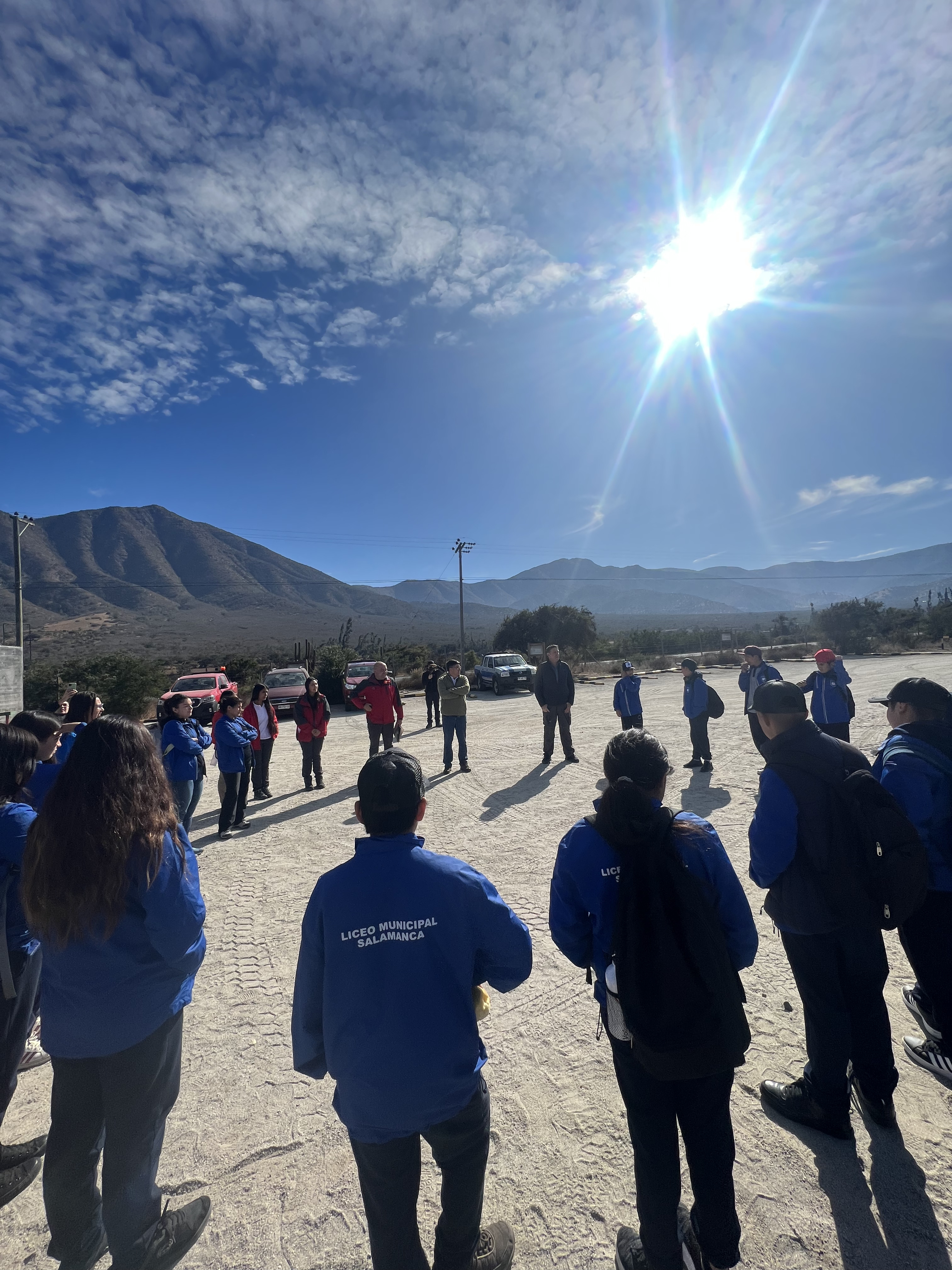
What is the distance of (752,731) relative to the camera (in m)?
7.82

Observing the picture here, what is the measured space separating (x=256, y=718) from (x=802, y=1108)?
7151mm

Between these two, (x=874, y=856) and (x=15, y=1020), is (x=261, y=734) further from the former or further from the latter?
(x=874, y=856)

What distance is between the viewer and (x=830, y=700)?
692 cm

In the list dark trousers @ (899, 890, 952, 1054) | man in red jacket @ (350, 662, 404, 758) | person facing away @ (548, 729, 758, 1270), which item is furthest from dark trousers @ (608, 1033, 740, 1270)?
man in red jacket @ (350, 662, 404, 758)

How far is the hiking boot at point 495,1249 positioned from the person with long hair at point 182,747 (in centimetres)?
440

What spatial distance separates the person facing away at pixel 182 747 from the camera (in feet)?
17.6

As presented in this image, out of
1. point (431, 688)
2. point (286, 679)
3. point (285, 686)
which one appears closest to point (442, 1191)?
point (431, 688)

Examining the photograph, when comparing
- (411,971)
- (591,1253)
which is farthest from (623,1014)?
(591,1253)

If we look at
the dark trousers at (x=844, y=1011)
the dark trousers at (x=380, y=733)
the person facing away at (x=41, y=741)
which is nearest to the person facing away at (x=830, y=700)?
the dark trousers at (x=844, y=1011)

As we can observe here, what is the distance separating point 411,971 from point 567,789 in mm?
6595

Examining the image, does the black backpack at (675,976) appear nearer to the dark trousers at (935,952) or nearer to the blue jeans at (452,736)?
the dark trousers at (935,952)

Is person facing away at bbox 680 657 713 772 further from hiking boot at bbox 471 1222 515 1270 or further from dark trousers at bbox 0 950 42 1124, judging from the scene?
dark trousers at bbox 0 950 42 1124

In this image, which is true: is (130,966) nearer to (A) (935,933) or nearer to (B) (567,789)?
(A) (935,933)

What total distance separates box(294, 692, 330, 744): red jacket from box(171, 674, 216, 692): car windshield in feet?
32.8
